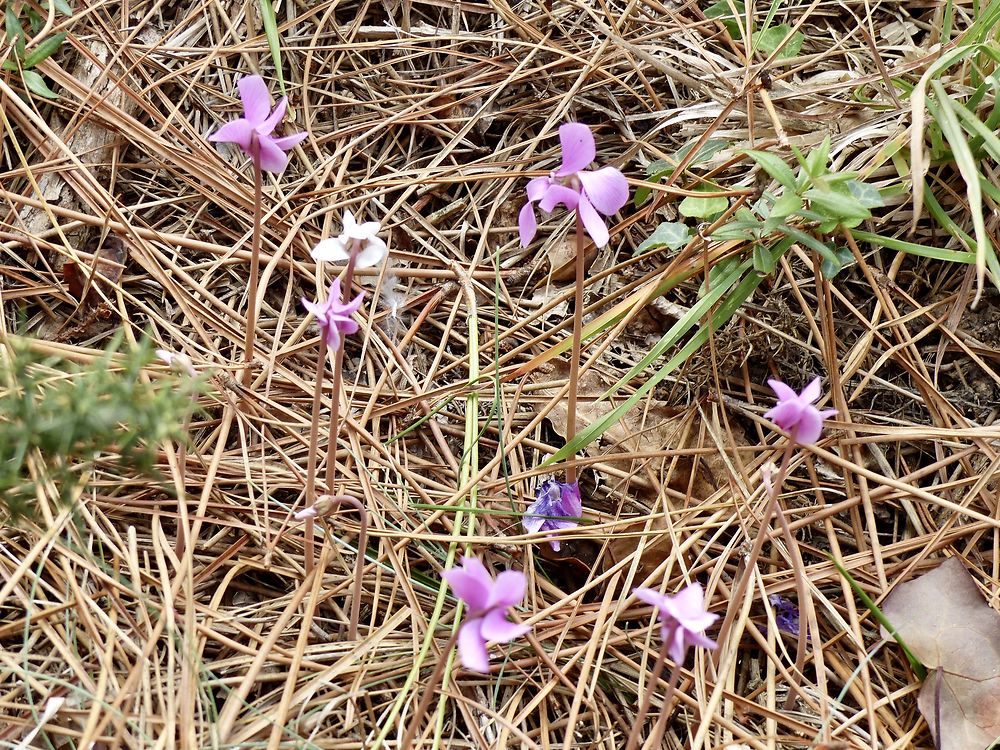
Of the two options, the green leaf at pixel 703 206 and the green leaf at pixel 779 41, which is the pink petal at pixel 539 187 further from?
the green leaf at pixel 779 41

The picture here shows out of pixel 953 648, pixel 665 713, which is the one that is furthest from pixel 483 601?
pixel 953 648

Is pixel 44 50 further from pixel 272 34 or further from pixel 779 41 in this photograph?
pixel 779 41

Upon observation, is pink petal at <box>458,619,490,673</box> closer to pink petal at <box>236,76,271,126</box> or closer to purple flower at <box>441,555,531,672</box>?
purple flower at <box>441,555,531,672</box>

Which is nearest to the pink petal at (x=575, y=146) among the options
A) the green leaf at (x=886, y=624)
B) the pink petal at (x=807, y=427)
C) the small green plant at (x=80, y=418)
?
the pink petal at (x=807, y=427)

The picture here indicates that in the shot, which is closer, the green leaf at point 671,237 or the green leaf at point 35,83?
the green leaf at point 671,237

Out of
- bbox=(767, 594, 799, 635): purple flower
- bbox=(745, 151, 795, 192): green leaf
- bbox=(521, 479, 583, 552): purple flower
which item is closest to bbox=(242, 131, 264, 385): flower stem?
bbox=(521, 479, 583, 552): purple flower

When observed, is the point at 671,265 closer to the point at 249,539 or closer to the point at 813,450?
the point at 813,450
